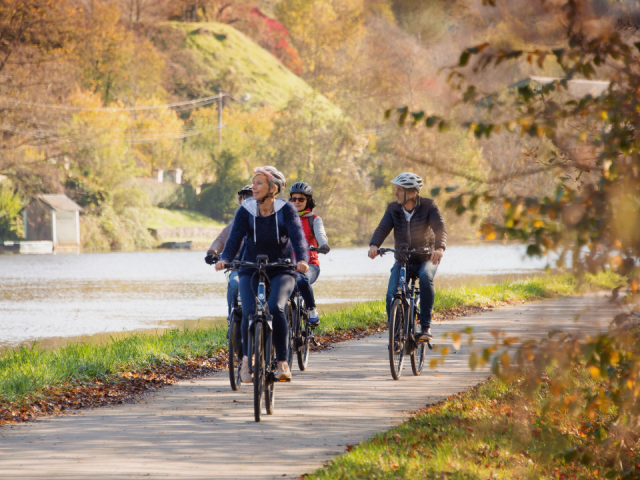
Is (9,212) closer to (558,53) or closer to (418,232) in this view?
(418,232)

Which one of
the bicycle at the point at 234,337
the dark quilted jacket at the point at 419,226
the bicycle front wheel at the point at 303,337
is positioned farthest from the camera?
the bicycle front wheel at the point at 303,337

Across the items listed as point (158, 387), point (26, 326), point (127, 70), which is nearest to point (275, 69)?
point (127, 70)

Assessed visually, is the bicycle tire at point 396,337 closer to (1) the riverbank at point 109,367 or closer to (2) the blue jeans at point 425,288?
(2) the blue jeans at point 425,288

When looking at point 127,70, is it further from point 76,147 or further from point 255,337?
point 255,337

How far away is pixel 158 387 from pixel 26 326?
9.34 meters

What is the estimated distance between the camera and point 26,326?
53.5 feet

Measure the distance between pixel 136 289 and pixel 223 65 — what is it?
81.8 metres

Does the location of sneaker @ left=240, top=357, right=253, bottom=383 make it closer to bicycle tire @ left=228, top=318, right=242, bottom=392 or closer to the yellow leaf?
bicycle tire @ left=228, top=318, right=242, bottom=392

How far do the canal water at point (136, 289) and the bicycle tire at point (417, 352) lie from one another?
41.8 inches

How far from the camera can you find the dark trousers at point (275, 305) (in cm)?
668

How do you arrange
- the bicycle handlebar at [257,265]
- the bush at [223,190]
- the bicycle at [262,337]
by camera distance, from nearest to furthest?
the bicycle at [262,337]
the bicycle handlebar at [257,265]
the bush at [223,190]

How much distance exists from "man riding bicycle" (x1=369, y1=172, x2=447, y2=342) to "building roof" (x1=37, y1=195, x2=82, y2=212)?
47763 mm

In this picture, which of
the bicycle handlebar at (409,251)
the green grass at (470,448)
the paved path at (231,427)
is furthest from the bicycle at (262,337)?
the bicycle handlebar at (409,251)

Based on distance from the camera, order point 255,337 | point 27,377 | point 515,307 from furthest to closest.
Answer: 1. point 515,307
2. point 27,377
3. point 255,337
